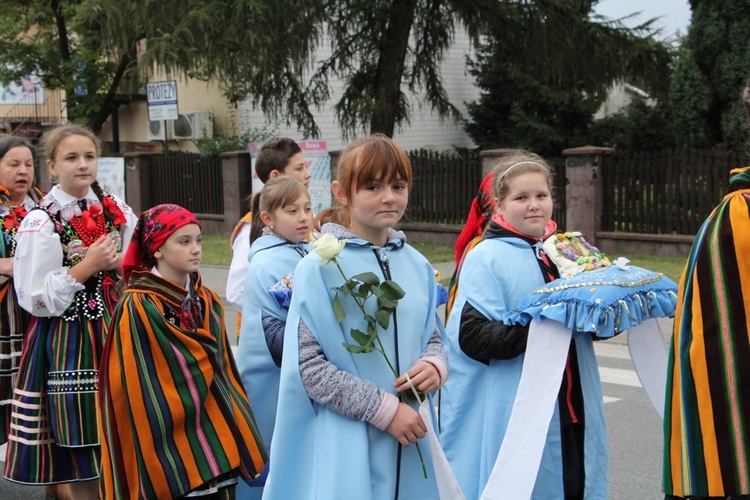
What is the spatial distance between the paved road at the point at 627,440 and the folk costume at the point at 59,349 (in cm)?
74

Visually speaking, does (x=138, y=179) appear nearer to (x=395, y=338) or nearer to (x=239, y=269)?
(x=239, y=269)

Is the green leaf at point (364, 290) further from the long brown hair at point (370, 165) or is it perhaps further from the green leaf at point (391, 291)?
the long brown hair at point (370, 165)

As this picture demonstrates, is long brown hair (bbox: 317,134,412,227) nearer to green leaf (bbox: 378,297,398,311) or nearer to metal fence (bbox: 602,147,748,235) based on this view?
green leaf (bbox: 378,297,398,311)

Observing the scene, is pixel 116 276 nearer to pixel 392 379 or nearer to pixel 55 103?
pixel 392 379

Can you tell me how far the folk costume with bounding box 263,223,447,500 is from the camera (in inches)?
106

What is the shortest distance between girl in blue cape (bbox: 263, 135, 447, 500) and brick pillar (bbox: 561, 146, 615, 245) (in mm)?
12068

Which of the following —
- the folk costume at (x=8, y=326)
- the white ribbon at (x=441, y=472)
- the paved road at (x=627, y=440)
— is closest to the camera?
the white ribbon at (x=441, y=472)

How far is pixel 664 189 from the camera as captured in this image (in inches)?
557

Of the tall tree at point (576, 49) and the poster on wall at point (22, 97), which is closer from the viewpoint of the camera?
the tall tree at point (576, 49)

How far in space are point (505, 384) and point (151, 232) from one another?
1513 millimetres

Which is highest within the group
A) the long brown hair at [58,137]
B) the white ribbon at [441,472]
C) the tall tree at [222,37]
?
the tall tree at [222,37]

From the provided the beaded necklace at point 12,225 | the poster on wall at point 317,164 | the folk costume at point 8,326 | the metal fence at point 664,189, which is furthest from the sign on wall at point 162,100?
the folk costume at point 8,326

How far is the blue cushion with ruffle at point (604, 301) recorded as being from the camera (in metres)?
3.08

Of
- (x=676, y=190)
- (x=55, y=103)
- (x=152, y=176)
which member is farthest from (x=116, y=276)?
(x=55, y=103)
